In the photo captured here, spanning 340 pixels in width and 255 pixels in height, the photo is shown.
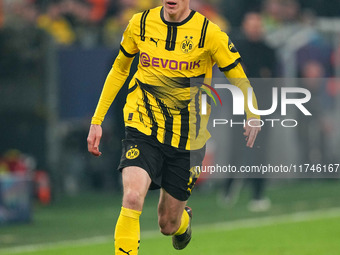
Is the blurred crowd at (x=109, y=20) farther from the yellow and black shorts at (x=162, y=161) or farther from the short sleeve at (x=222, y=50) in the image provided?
the short sleeve at (x=222, y=50)

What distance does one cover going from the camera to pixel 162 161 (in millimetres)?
7074

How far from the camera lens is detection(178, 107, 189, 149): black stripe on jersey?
7.11m

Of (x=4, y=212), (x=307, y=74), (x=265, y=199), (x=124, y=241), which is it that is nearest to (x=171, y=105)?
(x=124, y=241)

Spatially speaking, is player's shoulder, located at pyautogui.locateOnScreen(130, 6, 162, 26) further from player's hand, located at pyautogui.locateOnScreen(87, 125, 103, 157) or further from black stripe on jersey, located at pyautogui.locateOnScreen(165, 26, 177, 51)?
player's hand, located at pyautogui.locateOnScreen(87, 125, 103, 157)

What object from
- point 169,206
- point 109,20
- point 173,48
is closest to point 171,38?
point 173,48

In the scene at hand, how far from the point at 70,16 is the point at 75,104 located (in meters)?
1.31

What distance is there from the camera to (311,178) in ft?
52.0

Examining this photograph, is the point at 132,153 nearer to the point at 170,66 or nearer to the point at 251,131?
the point at 170,66

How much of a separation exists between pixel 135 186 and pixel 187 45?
1.07m

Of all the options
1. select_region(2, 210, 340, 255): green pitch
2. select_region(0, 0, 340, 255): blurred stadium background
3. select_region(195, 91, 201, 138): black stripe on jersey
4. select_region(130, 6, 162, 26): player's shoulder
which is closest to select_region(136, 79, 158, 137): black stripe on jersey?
select_region(195, 91, 201, 138): black stripe on jersey

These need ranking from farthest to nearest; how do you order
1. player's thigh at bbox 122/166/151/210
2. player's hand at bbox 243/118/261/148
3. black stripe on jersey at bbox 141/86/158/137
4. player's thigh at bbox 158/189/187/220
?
player's thigh at bbox 158/189/187/220 < black stripe on jersey at bbox 141/86/158/137 < player's hand at bbox 243/118/261/148 < player's thigh at bbox 122/166/151/210

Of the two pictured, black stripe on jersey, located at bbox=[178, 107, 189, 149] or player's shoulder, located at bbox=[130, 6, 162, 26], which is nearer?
player's shoulder, located at bbox=[130, 6, 162, 26]

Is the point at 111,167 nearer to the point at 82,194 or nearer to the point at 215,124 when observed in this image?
the point at 82,194

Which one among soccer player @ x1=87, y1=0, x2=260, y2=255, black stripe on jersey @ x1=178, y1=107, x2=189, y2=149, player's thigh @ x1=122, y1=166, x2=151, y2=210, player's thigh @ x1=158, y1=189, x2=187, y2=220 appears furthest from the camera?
player's thigh @ x1=158, y1=189, x2=187, y2=220
